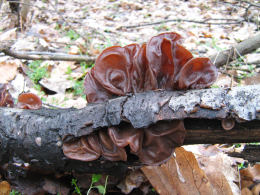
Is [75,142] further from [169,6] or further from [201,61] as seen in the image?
[169,6]

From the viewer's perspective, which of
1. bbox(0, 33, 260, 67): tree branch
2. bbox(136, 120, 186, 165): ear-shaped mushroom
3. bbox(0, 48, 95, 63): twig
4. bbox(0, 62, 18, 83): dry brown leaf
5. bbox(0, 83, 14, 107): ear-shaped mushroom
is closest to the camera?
bbox(136, 120, 186, 165): ear-shaped mushroom

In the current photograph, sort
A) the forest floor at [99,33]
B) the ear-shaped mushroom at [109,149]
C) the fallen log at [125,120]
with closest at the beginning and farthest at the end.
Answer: the fallen log at [125,120]
the ear-shaped mushroom at [109,149]
the forest floor at [99,33]

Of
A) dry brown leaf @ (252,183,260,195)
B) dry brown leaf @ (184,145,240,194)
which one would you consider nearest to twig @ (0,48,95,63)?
dry brown leaf @ (184,145,240,194)

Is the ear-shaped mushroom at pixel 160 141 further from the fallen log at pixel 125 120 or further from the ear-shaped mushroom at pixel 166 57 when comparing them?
the ear-shaped mushroom at pixel 166 57

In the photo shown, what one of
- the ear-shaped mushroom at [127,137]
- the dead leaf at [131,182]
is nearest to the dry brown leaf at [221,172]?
the dead leaf at [131,182]

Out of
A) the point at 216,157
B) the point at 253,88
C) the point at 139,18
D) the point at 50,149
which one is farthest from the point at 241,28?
the point at 50,149

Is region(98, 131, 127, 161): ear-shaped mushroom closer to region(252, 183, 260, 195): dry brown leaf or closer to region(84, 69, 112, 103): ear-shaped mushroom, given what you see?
region(84, 69, 112, 103): ear-shaped mushroom

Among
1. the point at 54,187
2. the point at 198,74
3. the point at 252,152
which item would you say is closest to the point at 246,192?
the point at 252,152
